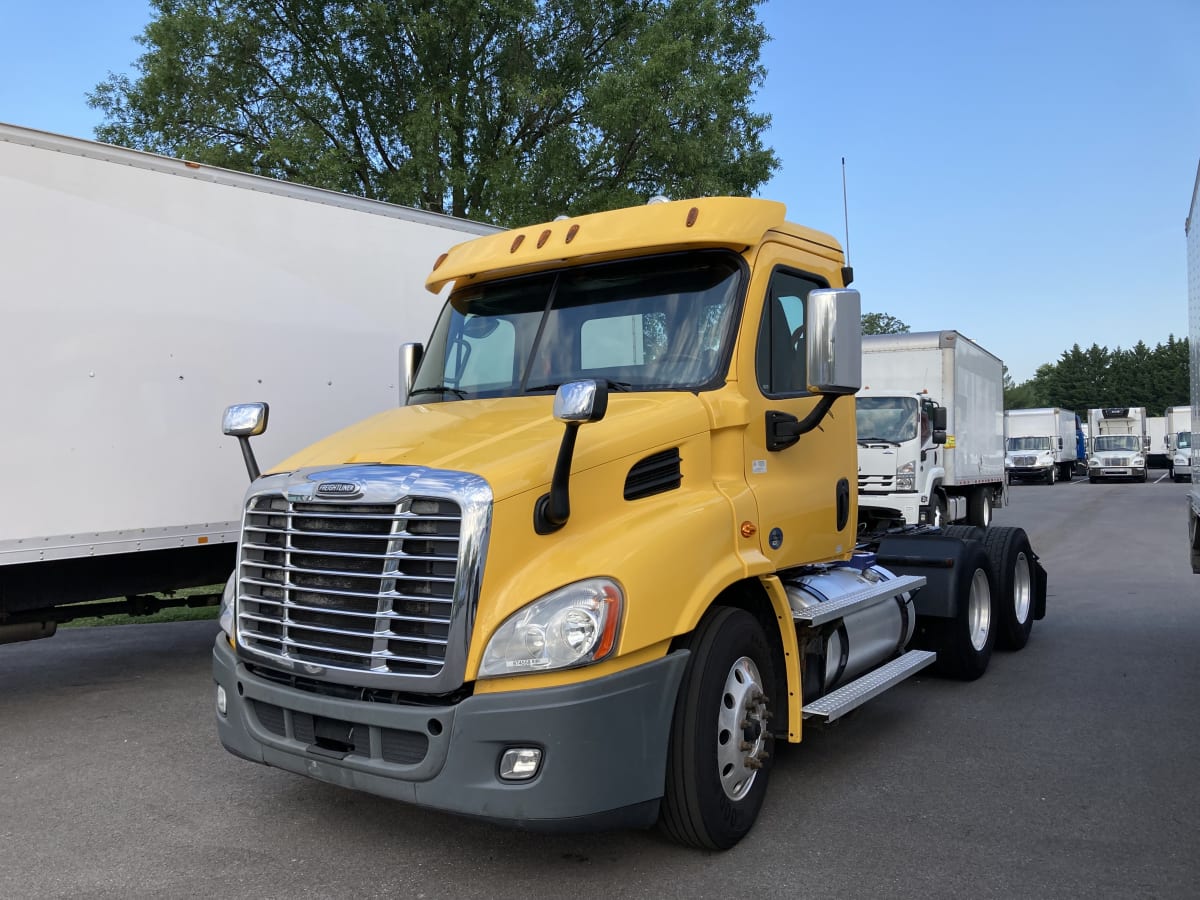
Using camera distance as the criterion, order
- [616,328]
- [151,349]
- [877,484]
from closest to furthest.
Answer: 1. [616,328]
2. [151,349]
3. [877,484]

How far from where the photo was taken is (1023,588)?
8562 millimetres

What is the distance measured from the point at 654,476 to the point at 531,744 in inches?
50.0

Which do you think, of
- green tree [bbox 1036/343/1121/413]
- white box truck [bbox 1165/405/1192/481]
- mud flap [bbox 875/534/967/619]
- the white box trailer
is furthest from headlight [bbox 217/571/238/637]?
green tree [bbox 1036/343/1121/413]

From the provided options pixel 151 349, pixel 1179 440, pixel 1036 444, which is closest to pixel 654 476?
pixel 151 349

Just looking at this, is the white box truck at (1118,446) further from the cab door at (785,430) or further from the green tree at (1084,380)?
the green tree at (1084,380)

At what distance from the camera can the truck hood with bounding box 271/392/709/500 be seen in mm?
3895

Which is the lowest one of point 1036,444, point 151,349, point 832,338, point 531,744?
point 531,744

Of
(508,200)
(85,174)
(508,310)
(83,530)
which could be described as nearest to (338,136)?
(508,200)

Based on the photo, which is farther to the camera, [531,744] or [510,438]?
[510,438]

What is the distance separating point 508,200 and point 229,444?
8520mm

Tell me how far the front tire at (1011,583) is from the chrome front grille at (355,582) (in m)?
5.63

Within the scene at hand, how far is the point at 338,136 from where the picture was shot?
→ 16.1 m

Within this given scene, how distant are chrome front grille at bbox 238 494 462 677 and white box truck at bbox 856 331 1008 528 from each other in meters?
10.9

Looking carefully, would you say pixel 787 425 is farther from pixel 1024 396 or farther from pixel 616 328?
pixel 1024 396
